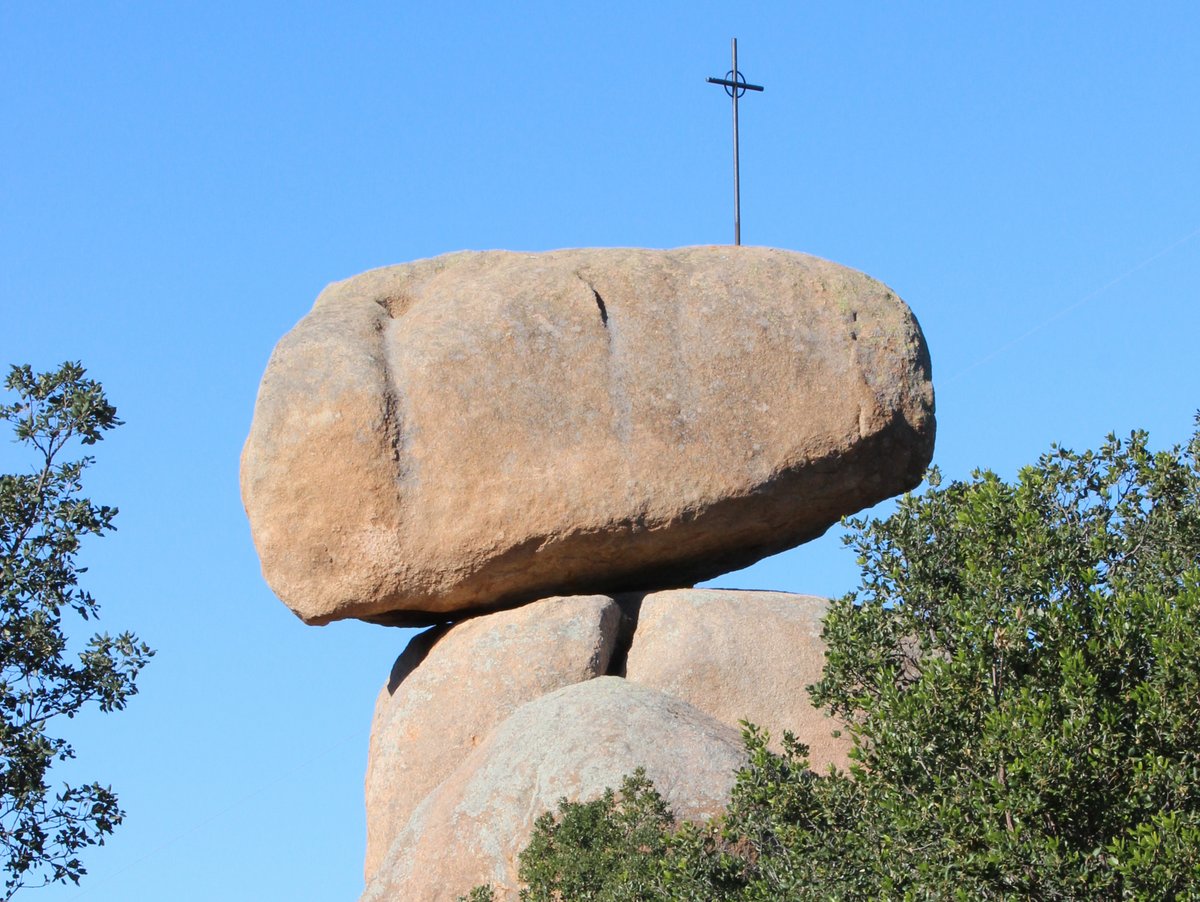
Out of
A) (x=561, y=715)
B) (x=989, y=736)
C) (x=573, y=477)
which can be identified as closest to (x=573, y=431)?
(x=573, y=477)

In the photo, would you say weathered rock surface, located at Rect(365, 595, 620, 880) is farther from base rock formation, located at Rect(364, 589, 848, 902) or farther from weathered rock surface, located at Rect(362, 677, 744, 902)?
weathered rock surface, located at Rect(362, 677, 744, 902)

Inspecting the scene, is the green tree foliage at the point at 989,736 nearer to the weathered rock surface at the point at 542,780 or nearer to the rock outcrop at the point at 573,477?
the weathered rock surface at the point at 542,780

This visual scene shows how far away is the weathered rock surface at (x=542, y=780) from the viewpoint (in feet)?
42.2

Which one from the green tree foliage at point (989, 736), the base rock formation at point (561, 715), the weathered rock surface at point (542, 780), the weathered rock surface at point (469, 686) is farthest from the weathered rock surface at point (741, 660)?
the green tree foliage at point (989, 736)

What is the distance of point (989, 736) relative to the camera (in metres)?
10.0

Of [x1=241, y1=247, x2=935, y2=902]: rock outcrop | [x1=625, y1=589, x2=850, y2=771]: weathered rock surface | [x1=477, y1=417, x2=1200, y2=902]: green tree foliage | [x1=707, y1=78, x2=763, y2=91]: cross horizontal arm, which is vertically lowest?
[x1=477, y1=417, x2=1200, y2=902]: green tree foliage

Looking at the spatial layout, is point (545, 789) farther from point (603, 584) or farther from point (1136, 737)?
point (1136, 737)

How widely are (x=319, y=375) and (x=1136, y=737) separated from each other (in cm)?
814

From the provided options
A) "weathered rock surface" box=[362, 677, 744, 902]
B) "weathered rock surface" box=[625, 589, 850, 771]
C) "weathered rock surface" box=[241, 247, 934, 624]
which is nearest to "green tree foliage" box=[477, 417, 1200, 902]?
"weathered rock surface" box=[362, 677, 744, 902]

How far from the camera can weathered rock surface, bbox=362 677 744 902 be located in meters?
12.9

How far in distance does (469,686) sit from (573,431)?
7.85 feet

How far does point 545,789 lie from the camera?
13023 millimetres

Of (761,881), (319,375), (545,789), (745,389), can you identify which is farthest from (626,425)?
(761,881)

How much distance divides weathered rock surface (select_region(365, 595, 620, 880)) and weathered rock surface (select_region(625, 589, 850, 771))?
1.65 ft
